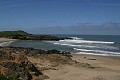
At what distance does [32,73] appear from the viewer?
679 inches

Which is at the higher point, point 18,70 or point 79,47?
point 18,70

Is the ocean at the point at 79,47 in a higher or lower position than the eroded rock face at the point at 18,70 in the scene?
lower

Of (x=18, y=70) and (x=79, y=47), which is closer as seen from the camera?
(x=18, y=70)

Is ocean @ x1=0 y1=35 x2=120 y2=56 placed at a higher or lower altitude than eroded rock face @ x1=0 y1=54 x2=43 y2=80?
lower

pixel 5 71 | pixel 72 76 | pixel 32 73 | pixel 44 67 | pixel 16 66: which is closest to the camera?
pixel 5 71

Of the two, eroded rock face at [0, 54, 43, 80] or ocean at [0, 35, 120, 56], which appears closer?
eroded rock face at [0, 54, 43, 80]

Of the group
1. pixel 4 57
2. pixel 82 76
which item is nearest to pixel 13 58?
pixel 4 57

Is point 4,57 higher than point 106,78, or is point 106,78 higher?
point 4,57

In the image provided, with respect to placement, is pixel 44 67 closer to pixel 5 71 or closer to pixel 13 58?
pixel 13 58

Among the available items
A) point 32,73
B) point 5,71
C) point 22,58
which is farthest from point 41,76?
point 5,71

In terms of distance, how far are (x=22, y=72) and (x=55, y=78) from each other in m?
2.95

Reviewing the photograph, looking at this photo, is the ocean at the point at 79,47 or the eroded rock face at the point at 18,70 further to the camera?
the ocean at the point at 79,47

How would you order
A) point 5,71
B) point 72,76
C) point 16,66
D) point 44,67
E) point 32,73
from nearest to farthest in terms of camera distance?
point 5,71 < point 16,66 < point 32,73 < point 72,76 < point 44,67

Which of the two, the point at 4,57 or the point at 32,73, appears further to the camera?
the point at 4,57
